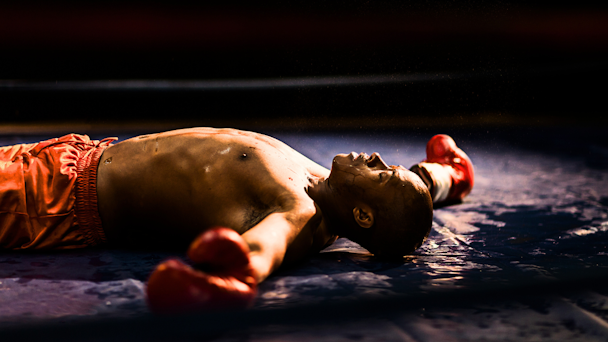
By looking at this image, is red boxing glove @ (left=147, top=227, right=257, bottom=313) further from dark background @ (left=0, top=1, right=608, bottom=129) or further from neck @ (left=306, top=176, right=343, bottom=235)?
dark background @ (left=0, top=1, right=608, bottom=129)

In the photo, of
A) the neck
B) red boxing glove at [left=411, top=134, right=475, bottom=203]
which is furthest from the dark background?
the neck

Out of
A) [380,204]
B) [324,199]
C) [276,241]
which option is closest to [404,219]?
[380,204]

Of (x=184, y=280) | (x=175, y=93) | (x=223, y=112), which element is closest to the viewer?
(x=184, y=280)

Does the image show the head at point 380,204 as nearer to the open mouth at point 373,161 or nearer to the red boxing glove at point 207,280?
the open mouth at point 373,161

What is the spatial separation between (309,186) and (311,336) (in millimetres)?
495

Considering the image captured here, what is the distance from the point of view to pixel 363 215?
1.20 m

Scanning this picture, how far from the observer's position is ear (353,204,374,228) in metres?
1.19

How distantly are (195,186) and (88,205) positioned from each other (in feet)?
0.89

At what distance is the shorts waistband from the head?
566 mm

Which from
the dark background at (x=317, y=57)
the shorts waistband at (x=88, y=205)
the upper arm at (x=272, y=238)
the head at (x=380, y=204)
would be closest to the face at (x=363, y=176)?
the head at (x=380, y=204)

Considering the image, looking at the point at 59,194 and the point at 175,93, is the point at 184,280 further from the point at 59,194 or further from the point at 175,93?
the point at 175,93

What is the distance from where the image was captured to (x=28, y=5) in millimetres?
3805

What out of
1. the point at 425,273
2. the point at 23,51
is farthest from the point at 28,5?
the point at 425,273

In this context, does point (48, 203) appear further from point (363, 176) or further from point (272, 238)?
point (363, 176)
